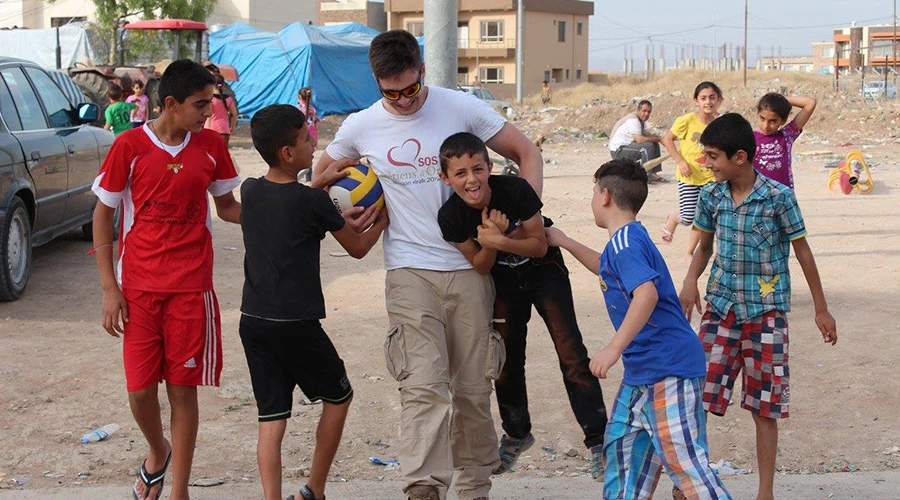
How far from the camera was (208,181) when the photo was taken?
4.33 m

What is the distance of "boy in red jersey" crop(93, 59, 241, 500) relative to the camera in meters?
4.19

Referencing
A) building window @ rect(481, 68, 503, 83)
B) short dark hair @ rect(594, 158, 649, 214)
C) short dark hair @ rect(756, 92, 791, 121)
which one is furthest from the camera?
building window @ rect(481, 68, 503, 83)

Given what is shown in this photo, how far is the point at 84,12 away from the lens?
189ft

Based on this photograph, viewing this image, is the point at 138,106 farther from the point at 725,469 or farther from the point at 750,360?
the point at 750,360

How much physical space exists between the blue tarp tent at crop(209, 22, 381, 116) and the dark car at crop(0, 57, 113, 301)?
1058 inches

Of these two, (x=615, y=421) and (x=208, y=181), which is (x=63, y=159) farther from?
(x=615, y=421)

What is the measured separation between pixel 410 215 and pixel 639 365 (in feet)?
3.66

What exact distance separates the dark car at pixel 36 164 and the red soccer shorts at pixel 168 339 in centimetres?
451

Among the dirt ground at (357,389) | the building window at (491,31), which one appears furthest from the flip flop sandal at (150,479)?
the building window at (491,31)

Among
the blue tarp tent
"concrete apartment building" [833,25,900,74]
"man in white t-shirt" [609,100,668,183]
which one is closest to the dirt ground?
"man in white t-shirt" [609,100,668,183]

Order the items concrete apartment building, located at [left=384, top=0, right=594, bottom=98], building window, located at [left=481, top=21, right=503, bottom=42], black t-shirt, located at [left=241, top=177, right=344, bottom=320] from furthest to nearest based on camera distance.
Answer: building window, located at [left=481, top=21, right=503, bottom=42]
concrete apartment building, located at [left=384, top=0, right=594, bottom=98]
black t-shirt, located at [left=241, top=177, right=344, bottom=320]

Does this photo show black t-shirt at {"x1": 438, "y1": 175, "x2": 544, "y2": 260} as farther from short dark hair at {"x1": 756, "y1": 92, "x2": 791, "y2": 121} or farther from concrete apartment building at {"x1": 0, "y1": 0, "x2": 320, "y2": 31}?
concrete apartment building at {"x1": 0, "y1": 0, "x2": 320, "y2": 31}

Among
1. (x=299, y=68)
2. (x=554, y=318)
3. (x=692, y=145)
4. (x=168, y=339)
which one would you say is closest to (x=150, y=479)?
(x=168, y=339)

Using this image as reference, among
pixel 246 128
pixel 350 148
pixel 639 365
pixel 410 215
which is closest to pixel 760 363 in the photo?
pixel 639 365
